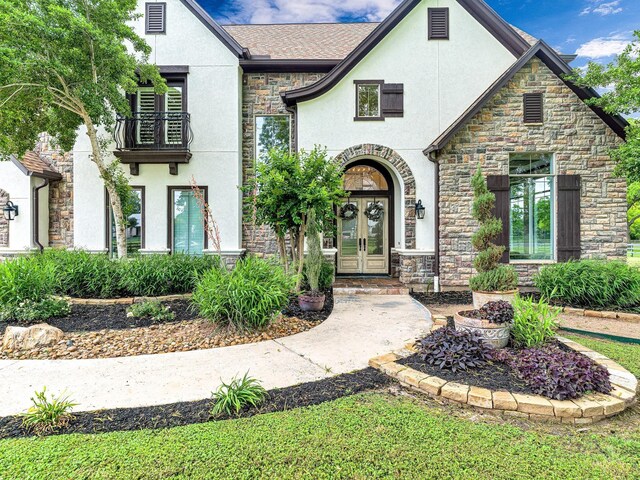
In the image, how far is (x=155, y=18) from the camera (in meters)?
Result: 9.08

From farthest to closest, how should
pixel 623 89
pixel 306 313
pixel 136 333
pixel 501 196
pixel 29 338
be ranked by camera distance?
pixel 501 196
pixel 623 89
pixel 306 313
pixel 136 333
pixel 29 338

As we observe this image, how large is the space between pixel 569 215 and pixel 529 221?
2.89 ft

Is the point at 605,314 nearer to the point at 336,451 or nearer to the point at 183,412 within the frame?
the point at 336,451

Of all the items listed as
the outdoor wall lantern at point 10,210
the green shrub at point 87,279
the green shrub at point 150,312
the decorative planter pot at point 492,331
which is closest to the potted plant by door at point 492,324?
the decorative planter pot at point 492,331

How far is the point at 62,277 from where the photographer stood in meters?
6.64

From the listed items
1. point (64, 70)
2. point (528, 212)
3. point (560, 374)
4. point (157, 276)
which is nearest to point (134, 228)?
point (157, 276)

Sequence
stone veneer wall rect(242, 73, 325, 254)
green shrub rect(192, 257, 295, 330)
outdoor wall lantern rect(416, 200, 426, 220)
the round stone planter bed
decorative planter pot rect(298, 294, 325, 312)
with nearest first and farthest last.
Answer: the round stone planter bed, green shrub rect(192, 257, 295, 330), decorative planter pot rect(298, 294, 325, 312), outdoor wall lantern rect(416, 200, 426, 220), stone veneer wall rect(242, 73, 325, 254)

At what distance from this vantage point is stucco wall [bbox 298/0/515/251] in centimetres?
872

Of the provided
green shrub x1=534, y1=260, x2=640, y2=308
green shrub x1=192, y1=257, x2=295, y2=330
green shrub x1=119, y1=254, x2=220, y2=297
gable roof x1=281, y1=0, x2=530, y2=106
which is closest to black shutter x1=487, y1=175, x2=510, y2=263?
green shrub x1=534, y1=260, x2=640, y2=308

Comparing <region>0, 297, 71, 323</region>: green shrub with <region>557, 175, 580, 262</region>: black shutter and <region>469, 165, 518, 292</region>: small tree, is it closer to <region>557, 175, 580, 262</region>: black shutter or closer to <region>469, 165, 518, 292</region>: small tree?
<region>469, 165, 518, 292</region>: small tree

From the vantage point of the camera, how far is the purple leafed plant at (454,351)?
11.2 feet

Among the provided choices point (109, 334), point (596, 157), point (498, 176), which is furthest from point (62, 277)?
point (596, 157)

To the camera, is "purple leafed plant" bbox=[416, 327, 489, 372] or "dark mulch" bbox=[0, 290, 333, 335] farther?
"dark mulch" bbox=[0, 290, 333, 335]

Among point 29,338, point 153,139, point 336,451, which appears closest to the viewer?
point 336,451
